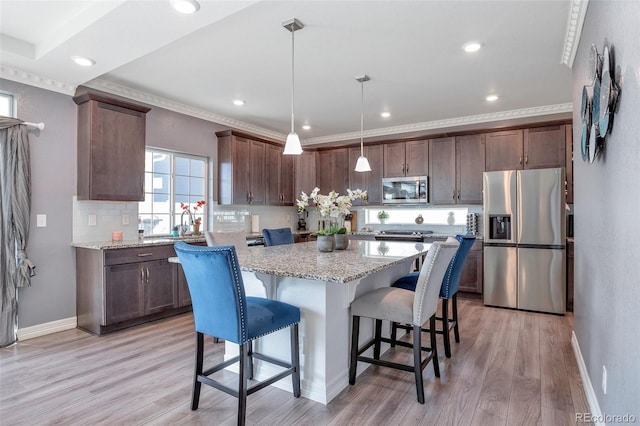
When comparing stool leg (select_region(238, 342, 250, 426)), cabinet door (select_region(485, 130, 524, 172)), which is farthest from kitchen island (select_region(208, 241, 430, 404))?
cabinet door (select_region(485, 130, 524, 172))

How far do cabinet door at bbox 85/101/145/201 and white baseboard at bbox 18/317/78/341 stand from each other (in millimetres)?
1278

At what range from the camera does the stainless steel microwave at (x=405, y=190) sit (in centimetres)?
552

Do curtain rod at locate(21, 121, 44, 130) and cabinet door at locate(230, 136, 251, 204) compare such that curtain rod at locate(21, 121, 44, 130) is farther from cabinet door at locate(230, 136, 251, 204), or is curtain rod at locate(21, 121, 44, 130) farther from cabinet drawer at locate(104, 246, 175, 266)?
cabinet door at locate(230, 136, 251, 204)

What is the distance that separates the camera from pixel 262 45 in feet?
10.1

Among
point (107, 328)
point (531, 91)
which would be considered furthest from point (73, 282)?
point (531, 91)

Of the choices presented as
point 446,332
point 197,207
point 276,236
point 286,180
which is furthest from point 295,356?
point 286,180

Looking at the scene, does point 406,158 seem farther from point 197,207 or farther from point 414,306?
point 414,306

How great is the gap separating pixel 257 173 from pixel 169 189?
1.35m

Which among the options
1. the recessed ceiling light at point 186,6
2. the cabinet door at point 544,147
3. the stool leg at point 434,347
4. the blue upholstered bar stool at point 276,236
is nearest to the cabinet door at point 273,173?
the blue upholstered bar stool at point 276,236

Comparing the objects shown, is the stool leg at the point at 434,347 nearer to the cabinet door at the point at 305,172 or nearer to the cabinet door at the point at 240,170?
the cabinet door at the point at 240,170

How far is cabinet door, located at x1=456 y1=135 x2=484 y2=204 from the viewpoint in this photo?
5.13 metres

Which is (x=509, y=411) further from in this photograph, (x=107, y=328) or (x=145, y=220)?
(x=145, y=220)

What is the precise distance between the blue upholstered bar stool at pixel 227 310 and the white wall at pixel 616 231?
1.56 meters

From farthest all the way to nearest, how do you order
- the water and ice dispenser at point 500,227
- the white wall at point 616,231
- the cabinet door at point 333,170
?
the cabinet door at point 333,170 → the water and ice dispenser at point 500,227 → the white wall at point 616,231
